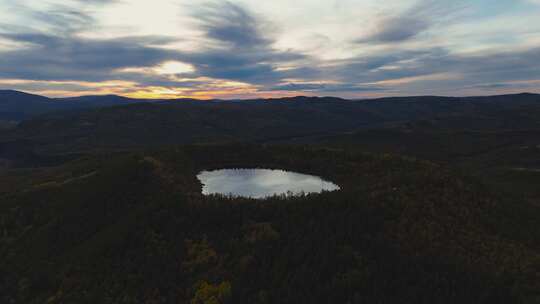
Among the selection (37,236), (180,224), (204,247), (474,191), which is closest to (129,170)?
(37,236)

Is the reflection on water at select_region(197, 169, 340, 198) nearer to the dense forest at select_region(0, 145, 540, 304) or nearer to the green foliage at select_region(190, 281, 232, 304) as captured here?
the dense forest at select_region(0, 145, 540, 304)

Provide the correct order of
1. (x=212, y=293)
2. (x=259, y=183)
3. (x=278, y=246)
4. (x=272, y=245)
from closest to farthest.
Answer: (x=212, y=293) < (x=278, y=246) < (x=272, y=245) < (x=259, y=183)

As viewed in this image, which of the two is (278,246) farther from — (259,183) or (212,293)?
(259,183)

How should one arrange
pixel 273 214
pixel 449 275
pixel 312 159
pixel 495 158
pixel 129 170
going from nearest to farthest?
pixel 449 275 < pixel 273 214 < pixel 129 170 < pixel 312 159 < pixel 495 158

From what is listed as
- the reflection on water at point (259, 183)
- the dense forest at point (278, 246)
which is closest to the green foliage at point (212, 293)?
the dense forest at point (278, 246)

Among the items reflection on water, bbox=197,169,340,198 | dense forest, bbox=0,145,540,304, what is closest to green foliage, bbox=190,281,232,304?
dense forest, bbox=0,145,540,304

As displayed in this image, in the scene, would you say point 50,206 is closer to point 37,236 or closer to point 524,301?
point 37,236

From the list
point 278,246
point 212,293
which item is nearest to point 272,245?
point 278,246
